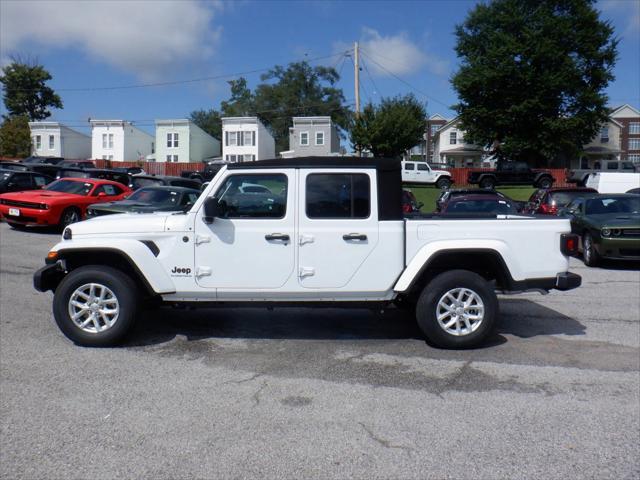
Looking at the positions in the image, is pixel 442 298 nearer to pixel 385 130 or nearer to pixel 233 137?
pixel 385 130

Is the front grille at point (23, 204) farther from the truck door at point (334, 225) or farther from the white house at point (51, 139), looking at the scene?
the white house at point (51, 139)

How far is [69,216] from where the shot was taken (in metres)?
16.3

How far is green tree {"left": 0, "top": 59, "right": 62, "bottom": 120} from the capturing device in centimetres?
7712

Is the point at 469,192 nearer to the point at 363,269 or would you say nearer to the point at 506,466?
the point at 363,269

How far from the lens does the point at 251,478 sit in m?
3.66

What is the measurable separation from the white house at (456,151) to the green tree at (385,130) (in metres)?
27.1

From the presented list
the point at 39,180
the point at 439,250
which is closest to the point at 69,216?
the point at 39,180

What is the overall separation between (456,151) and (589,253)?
63459 mm

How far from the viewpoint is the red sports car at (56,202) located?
15.8 metres

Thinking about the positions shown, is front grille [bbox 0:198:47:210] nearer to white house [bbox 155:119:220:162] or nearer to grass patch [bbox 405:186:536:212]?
grass patch [bbox 405:186:536:212]

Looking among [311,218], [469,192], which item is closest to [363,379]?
[311,218]

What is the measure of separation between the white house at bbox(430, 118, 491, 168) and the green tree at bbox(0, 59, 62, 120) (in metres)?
50.4

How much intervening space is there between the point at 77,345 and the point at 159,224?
148 centimetres

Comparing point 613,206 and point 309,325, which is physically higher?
point 613,206
